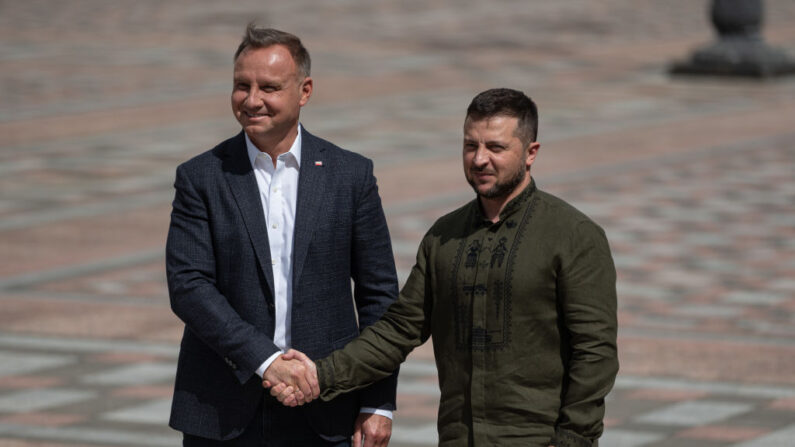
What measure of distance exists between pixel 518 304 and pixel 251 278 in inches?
29.1

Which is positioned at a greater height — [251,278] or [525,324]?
[251,278]

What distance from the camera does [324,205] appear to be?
400 cm

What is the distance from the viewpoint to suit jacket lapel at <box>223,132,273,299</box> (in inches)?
154

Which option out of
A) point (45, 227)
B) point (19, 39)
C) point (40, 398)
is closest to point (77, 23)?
point (19, 39)

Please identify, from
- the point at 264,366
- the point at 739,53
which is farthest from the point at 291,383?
the point at 739,53

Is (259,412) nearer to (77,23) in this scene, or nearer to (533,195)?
(533,195)

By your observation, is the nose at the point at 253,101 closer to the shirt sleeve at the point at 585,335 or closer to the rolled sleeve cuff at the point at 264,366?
the rolled sleeve cuff at the point at 264,366

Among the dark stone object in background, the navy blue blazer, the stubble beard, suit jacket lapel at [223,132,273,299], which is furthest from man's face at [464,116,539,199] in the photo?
the dark stone object in background

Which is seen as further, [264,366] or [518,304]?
→ [264,366]

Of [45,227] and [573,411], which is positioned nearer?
[573,411]

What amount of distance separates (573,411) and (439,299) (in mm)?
433

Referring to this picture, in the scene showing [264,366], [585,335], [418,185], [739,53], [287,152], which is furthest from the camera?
[739,53]

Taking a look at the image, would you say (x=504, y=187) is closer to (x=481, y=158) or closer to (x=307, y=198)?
(x=481, y=158)

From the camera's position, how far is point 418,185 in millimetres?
13680
